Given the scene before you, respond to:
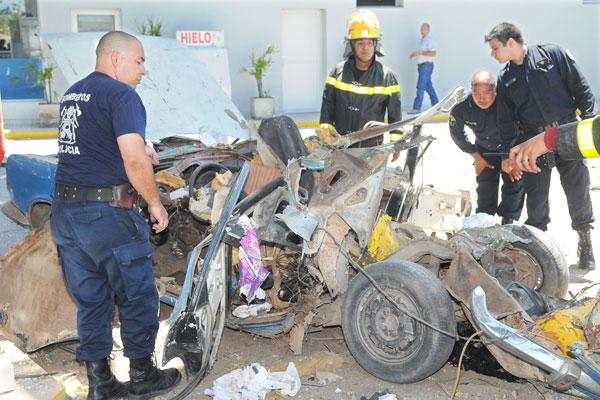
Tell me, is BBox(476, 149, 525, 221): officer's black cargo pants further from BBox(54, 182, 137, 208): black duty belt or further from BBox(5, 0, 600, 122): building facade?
BBox(5, 0, 600, 122): building facade

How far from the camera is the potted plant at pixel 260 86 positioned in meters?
15.5

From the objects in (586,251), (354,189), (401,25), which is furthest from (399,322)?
(401,25)

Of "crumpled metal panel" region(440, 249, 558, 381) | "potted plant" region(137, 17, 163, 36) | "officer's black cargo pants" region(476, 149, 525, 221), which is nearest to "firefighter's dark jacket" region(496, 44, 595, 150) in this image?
"officer's black cargo pants" region(476, 149, 525, 221)

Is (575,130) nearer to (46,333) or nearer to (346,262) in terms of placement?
(346,262)

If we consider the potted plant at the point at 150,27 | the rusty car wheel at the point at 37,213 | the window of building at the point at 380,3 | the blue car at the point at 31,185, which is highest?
the window of building at the point at 380,3

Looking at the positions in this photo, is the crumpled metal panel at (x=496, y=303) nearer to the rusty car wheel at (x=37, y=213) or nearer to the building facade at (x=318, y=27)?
the rusty car wheel at (x=37, y=213)

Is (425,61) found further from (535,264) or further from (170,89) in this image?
(535,264)

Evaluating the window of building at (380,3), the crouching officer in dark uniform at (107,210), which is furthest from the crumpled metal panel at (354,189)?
the window of building at (380,3)

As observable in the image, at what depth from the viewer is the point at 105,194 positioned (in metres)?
3.57

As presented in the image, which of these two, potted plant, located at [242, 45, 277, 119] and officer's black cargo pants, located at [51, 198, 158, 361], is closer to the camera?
officer's black cargo pants, located at [51, 198, 158, 361]

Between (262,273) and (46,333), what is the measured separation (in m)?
1.45

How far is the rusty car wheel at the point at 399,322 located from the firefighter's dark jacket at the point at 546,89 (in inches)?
105

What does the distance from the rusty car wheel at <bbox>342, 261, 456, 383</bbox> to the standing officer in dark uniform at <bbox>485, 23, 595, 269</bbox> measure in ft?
8.51

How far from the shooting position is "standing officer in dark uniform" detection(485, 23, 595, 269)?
18.6 feet
